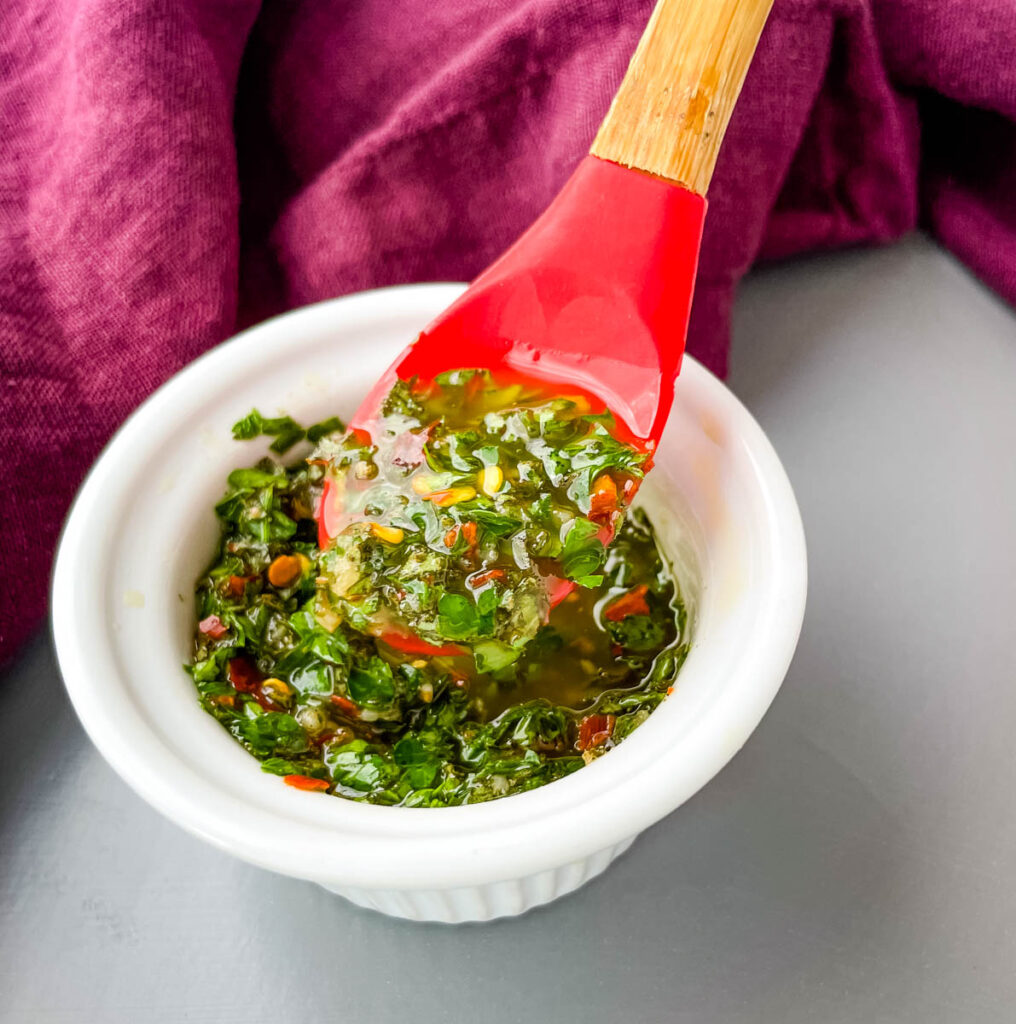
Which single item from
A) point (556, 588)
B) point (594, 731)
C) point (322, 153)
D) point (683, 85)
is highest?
point (683, 85)

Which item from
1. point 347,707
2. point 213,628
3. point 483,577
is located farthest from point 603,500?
point 213,628

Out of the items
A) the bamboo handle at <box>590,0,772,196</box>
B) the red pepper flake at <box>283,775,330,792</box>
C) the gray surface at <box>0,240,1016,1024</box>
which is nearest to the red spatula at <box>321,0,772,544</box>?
the bamboo handle at <box>590,0,772,196</box>

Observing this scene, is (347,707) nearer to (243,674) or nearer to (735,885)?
(243,674)

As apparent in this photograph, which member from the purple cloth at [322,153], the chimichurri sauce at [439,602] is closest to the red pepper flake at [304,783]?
the chimichurri sauce at [439,602]

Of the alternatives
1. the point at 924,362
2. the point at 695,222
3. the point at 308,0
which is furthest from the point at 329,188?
the point at 924,362

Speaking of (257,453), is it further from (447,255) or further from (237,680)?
(447,255)
